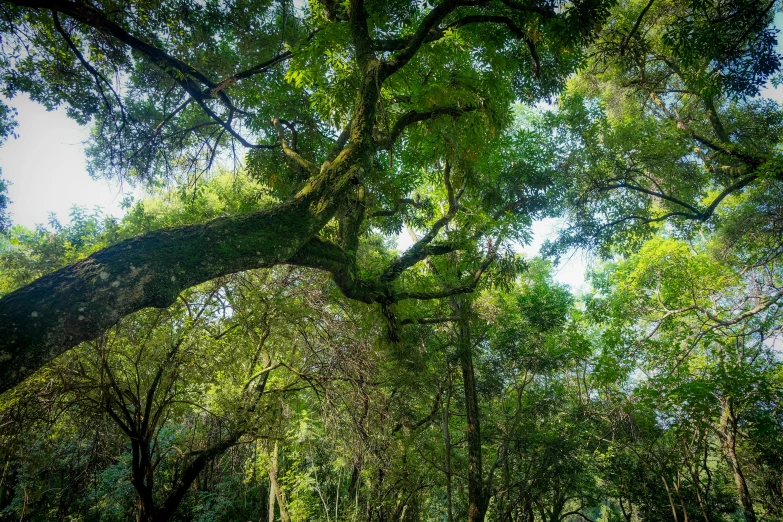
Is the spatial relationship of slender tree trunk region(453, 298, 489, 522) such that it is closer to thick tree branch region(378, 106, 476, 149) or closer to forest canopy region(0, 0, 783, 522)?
forest canopy region(0, 0, 783, 522)

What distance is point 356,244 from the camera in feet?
14.2

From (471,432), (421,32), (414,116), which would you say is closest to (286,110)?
(414,116)

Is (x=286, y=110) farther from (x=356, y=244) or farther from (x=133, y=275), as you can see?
(x=133, y=275)

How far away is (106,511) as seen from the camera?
8773mm

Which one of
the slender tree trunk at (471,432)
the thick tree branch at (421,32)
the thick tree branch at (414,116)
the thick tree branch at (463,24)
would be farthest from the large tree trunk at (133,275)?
the slender tree trunk at (471,432)

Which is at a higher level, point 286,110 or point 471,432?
point 286,110

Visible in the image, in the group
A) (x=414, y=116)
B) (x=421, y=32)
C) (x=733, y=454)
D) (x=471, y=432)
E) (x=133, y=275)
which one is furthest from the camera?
(x=471, y=432)

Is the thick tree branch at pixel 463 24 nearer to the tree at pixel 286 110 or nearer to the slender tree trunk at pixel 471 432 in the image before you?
the tree at pixel 286 110

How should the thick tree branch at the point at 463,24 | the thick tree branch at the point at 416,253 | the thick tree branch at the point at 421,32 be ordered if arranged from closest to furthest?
1. the thick tree branch at the point at 421,32
2. the thick tree branch at the point at 463,24
3. the thick tree branch at the point at 416,253

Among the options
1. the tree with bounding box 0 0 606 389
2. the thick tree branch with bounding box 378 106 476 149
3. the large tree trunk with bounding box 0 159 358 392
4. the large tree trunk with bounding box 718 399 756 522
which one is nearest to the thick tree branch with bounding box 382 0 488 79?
the tree with bounding box 0 0 606 389

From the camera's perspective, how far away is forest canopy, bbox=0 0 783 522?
10.9 feet

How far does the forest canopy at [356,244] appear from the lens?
3326mm

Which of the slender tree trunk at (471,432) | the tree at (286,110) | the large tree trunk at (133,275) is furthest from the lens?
the slender tree trunk at (471,432)

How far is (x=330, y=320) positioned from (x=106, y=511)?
349 inches
